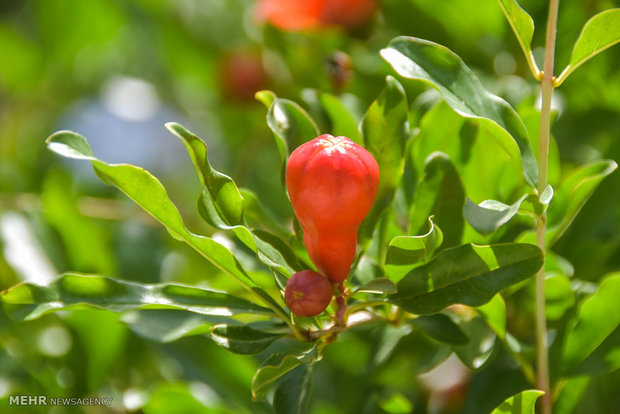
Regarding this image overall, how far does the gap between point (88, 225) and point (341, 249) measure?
70cm

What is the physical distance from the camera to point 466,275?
665mm

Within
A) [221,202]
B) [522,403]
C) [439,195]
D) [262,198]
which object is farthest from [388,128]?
[262,198]

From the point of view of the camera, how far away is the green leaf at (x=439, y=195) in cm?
76

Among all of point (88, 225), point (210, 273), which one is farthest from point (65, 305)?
point (210, 273)

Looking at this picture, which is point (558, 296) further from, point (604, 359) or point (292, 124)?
point (292, 124)

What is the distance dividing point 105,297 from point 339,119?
0.34m

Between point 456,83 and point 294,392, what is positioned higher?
point 456,83

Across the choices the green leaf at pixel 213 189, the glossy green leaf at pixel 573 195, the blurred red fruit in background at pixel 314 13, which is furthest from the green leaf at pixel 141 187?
the blurred red fruit in background at pixel 314 13

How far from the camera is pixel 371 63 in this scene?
3.91ft

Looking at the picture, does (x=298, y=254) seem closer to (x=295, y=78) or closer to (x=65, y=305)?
(x=65, y=305)

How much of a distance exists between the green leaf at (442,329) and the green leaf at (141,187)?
20 centimetres

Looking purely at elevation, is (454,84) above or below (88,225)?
above

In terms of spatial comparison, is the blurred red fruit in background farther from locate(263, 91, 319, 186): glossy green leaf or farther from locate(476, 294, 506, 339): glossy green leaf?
locate(476, 294, 506, 339): glossy green leaf

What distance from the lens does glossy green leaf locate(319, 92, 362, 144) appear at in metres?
0.86
